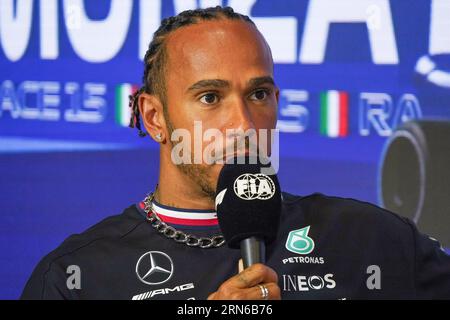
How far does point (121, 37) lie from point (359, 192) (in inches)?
34.7

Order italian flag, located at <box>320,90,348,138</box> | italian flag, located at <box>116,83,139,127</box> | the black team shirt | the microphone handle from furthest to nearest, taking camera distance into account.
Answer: italian flag, located at <box>116,83,139,127</box> < italian flag, located at <box>320,90,348,138</box> < the black team shirt < the microphone handle

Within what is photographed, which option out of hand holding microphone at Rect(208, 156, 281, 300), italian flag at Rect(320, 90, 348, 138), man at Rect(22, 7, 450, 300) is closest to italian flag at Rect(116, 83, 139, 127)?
italian flag at Rect(320, 90, 348, 138)

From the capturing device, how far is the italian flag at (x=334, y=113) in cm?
236

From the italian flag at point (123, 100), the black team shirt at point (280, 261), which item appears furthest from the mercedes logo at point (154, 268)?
the italian flag at point (123, 100)

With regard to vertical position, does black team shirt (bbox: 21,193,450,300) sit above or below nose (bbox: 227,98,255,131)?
below

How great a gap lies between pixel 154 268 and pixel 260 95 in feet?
1.31

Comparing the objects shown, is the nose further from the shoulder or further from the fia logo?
the shoulder

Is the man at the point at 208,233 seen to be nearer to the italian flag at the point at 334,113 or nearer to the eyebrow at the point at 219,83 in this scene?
the eyebrow at the point at 219,83

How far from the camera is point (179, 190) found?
5.42 feet

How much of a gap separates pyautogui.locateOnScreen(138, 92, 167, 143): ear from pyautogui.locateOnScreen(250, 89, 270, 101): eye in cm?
21

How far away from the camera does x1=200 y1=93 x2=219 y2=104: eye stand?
4.92ft

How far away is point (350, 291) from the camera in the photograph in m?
1.61
